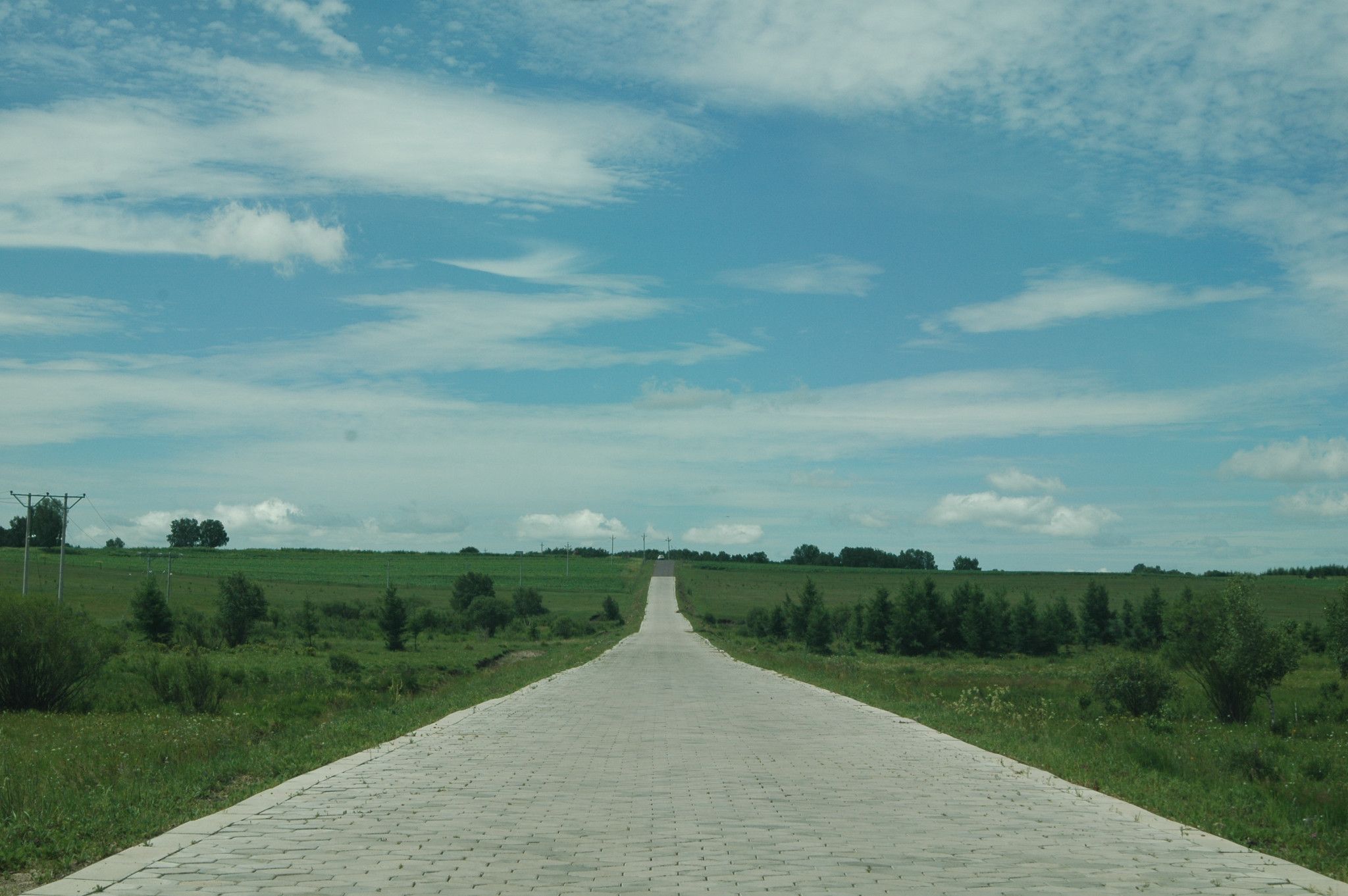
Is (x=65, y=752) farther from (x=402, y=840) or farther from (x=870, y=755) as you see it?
(x=870, y=755)

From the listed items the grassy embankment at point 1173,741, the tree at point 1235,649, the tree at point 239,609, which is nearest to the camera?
the grassy embankment at point 1173,741

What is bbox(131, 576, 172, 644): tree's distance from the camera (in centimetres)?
5150

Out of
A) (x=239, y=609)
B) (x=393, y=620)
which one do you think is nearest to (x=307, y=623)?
(x=239, y=609)

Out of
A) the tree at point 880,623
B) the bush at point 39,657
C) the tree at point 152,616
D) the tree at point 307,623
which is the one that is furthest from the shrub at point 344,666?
the tree at point 880,623

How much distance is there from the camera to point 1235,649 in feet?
103

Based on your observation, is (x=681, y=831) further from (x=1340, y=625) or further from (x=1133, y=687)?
(x=1340, y=625)

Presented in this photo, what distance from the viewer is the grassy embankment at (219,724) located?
823 centimetres

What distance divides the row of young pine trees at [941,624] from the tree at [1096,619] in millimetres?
867

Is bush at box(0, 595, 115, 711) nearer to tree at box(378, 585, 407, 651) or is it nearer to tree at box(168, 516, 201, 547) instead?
tree at box(378, 585, 407, 651)

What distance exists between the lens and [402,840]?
25.3 feet

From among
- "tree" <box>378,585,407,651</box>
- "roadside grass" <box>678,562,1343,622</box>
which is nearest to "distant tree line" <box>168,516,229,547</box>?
"roadside grass" <box>678,562,1343,622</box>

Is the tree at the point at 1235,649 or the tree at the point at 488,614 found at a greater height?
the tree at the point at 1235,649

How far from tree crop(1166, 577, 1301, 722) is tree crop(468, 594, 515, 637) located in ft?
170

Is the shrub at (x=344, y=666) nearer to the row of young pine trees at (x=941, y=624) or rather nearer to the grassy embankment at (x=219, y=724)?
the grassy embankment at (x=219, y=724)
